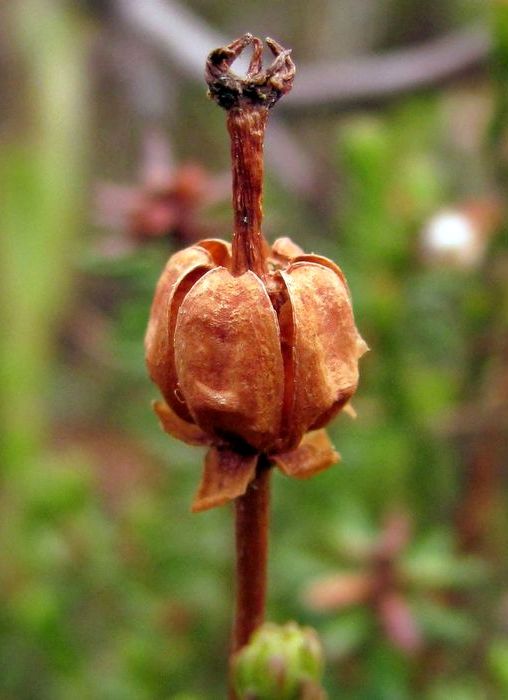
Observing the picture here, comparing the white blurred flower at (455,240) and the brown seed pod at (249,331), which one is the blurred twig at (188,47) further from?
the brown seed pod at (249,331)

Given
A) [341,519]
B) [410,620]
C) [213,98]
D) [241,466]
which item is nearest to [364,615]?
[410,620]

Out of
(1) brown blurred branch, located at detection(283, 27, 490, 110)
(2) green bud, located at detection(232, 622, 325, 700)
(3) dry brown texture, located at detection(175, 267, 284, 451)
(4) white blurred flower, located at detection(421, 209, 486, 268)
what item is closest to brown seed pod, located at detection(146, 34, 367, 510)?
(3) dry brown texture, located at detection(175, 267, 284, 451)

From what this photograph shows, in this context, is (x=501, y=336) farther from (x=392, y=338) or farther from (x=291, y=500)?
(x=291, y=500)

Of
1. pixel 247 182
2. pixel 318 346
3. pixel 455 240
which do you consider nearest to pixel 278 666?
pixel 318 346

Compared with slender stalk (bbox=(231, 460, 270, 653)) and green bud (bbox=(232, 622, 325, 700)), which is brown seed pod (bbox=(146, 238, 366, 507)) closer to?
slender stalk (bbox=(231, 460, 270, 653))

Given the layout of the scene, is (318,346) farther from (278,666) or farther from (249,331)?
(278,666)
